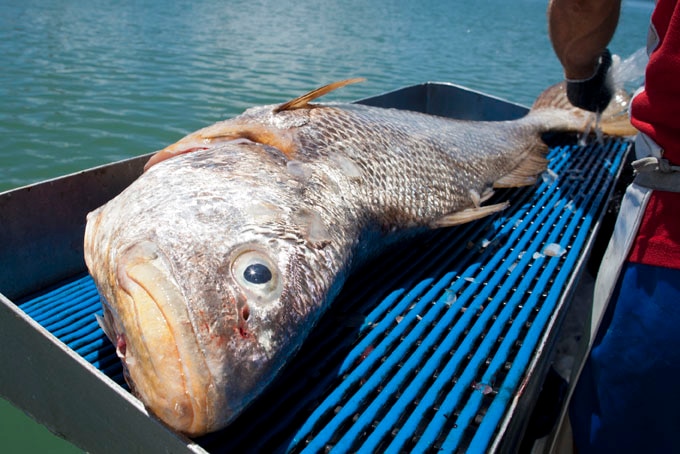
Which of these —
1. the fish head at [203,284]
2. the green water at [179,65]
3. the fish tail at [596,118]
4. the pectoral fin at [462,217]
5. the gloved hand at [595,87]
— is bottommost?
the green water at [179,65]

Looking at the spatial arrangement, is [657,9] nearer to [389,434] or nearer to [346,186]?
[346,186]

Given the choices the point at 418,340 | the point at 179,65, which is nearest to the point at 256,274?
the point at 418,340

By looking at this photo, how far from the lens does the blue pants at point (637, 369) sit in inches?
79.7

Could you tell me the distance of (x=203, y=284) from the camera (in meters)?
1.59

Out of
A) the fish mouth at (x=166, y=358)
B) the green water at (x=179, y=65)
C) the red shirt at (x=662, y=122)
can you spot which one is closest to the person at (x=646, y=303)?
the red shirt at (x=662, y=122)

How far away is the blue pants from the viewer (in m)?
2.02

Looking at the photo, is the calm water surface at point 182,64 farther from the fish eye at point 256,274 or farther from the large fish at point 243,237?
the fish eye at point 256,274

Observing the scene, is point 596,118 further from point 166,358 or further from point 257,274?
point 166,358

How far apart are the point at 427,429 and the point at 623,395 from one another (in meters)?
0.83

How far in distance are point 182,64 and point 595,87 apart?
425 inches

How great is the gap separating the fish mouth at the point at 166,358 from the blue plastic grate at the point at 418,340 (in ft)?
1.40

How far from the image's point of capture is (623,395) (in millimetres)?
2127

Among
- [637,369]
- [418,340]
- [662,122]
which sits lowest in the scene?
[418,340]

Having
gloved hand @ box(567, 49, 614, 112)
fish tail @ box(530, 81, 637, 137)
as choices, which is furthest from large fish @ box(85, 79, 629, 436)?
fish tail @ box(530, 81, 637, 137)
